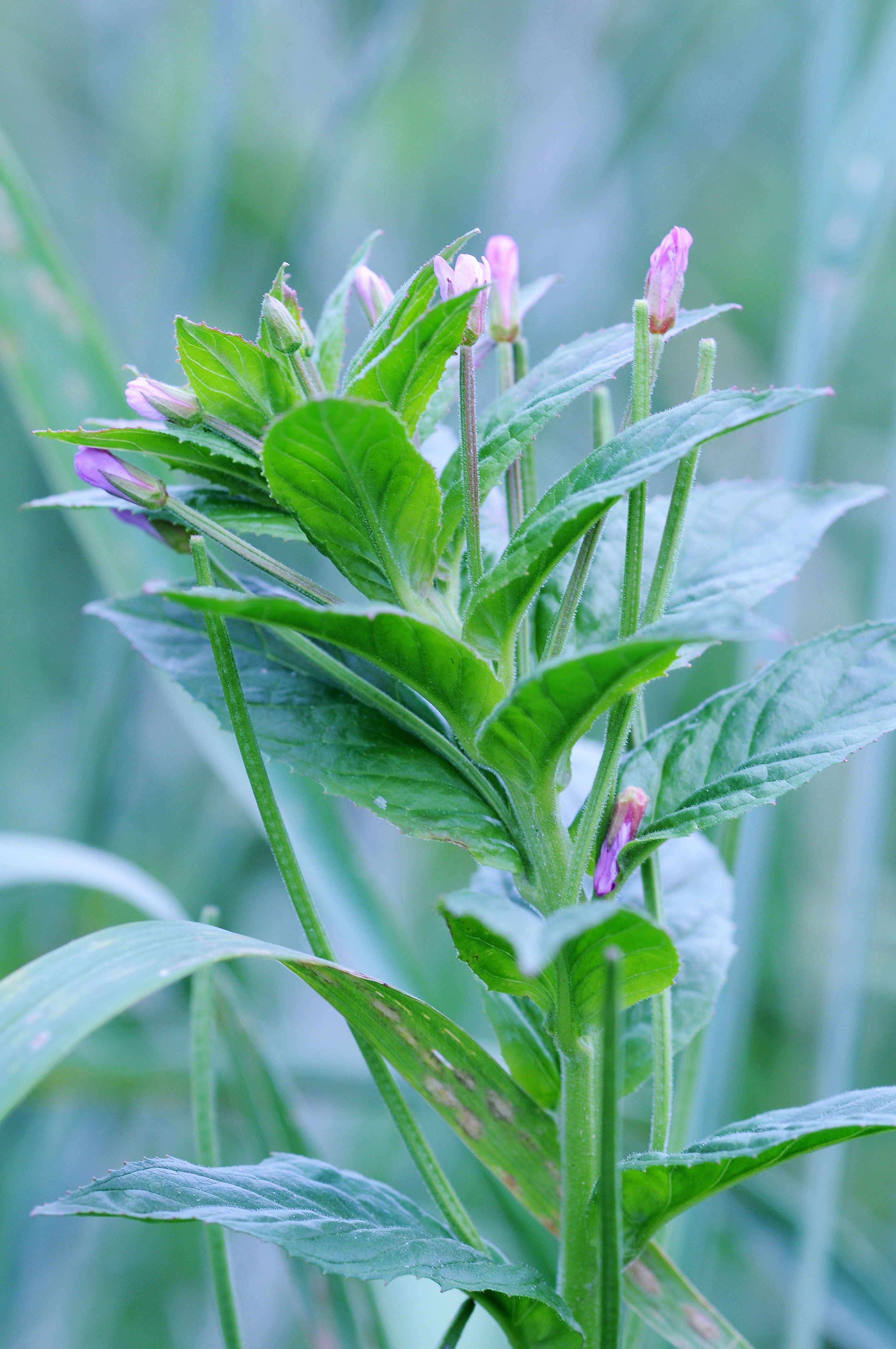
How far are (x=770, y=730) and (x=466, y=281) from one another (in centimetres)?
14

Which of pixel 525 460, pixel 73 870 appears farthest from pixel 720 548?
pixel 73 870

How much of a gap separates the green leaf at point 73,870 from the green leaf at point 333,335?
0.78 ft

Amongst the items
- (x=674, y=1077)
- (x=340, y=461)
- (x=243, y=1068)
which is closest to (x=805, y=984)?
(x=674, y=1077)

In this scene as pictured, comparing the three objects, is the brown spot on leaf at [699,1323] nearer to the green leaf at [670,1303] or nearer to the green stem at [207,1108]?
the green leaf at [670,1303]

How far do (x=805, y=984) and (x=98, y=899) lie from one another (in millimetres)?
815

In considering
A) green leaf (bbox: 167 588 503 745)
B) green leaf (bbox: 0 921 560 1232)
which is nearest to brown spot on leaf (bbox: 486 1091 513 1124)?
green leaf (bbox: 0 921 560 1232)

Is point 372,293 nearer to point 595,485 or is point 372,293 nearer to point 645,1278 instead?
point 595,485

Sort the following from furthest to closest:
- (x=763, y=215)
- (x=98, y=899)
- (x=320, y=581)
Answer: (x=763, y=215), (x=320, y=581), (x=98, y=899)

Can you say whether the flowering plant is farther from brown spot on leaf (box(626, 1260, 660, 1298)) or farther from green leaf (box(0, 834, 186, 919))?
green leaf (box(0, 834, 186, 919))

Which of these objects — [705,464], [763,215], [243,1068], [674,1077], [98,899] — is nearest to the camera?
[243,1068]

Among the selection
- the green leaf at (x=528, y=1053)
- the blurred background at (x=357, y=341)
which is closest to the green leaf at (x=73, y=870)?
the blurred background at (x=357, y=341)

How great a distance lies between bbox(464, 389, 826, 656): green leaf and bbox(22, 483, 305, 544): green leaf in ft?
0.23

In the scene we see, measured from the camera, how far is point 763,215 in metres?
1.46

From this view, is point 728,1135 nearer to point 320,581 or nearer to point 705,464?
point 320,581
